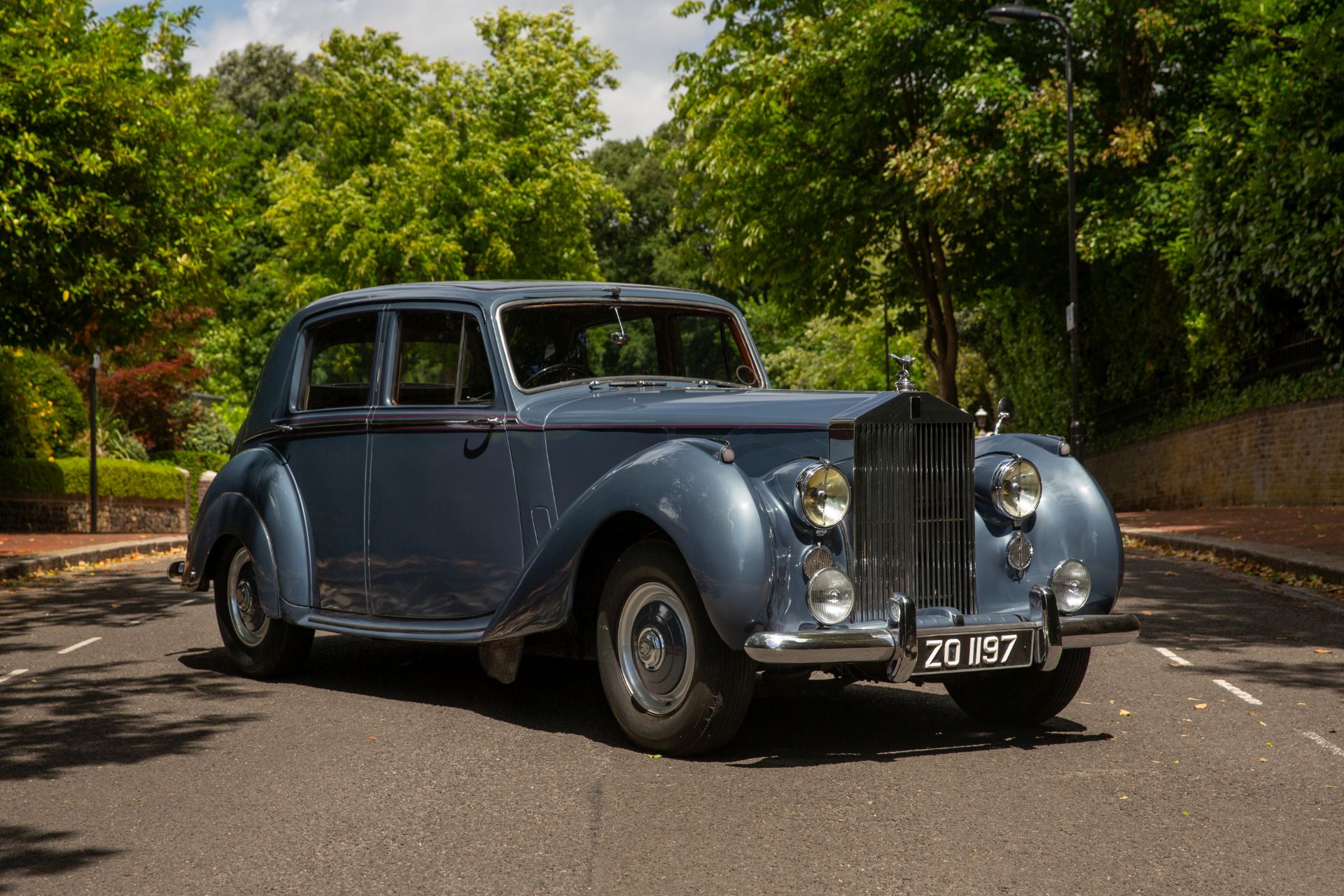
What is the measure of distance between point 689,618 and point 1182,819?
1.89m

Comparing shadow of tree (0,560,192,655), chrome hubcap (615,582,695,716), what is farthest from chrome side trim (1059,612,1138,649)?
shadow of tree (0,560,192,655)

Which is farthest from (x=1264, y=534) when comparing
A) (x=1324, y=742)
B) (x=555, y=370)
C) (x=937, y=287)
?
(x=937, y=287)

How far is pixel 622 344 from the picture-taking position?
23.4 feet

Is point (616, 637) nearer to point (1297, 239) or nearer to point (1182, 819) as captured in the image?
point (1182, 819)

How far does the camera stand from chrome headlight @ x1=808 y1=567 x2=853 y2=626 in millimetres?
5320

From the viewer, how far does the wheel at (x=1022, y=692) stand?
20.0ft

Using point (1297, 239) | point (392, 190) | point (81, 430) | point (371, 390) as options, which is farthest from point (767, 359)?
point (371, 390)

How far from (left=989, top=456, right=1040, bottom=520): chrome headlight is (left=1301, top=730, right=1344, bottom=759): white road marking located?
1516 millimetres

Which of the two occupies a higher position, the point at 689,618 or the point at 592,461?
the point at 592,461

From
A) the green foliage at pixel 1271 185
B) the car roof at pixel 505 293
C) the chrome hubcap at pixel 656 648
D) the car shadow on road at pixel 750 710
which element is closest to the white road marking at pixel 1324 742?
the car shadow on road at pixel 750 710

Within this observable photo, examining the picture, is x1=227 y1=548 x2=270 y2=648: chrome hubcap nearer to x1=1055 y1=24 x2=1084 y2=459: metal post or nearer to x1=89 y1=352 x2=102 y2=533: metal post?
x1=89 y1=352 x2=102 y2=533: metal post

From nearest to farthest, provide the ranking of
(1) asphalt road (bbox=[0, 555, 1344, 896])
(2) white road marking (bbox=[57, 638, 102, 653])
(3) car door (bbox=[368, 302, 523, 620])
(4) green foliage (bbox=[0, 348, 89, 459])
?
(1) asphalt road (bbox=[0, 555, 1344, 896])
(3) car door (bbox=[368, 302, 523, 620])
(2) white road marking (bbox=[57, 638, 102, 653])
(4) green foliage (bbox=[0, 348, 89, 459])

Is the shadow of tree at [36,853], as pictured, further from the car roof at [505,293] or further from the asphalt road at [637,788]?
the car roof at [505,293]

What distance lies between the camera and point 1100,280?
29234mm
